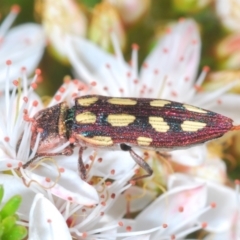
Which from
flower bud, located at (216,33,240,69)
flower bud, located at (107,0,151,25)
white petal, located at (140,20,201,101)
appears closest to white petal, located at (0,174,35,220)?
white petal, located at (140,20,201,101)

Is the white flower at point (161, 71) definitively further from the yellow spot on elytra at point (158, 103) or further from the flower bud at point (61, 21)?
the yellow spot on elytra at point (158, 103)

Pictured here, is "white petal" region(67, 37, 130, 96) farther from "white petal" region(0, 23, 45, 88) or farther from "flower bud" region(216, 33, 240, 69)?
"flower bud" region(216, 33, 240, 69)

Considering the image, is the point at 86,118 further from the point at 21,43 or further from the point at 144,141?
the point at 21,43

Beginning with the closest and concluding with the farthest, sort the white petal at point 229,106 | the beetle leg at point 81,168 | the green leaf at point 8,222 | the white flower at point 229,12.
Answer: the green leaf at point 8,222 → the beetle leg at point 81,168 → the white petal at point 229,106 → the white flower at point 229,12

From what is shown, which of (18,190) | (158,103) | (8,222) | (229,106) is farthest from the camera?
(229,106)

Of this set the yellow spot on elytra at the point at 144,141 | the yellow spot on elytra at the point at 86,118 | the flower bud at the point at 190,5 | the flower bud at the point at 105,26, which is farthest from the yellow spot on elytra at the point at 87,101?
the flower bud at the point at 190,5

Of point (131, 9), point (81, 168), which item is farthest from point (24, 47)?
point (81, 168)

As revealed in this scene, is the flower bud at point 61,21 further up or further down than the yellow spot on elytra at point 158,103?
further up
